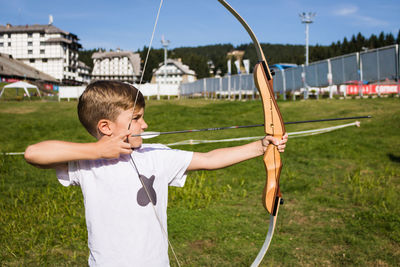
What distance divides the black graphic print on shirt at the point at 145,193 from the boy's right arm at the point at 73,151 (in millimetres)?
253

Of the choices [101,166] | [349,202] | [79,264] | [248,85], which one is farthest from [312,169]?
[248,85]

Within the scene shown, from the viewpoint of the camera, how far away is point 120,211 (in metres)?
1.74

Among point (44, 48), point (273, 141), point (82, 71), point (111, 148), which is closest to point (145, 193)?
point (111, 148)

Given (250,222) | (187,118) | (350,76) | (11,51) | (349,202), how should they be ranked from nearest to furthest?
(250,222) < (349,202) < (187,118) < (350,76) < (11,51)

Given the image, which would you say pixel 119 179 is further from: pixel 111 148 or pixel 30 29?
pixel 30 29

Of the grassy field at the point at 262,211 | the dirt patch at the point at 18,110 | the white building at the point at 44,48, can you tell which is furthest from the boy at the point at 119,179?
the white building at the point at 44,48

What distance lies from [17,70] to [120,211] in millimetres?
61124

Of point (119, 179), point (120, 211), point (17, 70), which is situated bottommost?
point (120, 211)

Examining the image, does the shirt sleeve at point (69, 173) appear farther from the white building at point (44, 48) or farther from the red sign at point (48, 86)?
the white building at point (44, 48)

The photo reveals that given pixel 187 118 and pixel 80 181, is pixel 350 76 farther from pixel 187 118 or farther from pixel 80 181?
pixel 80 181

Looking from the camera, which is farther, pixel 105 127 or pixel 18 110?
pixel 18 110

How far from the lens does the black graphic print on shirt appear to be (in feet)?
5.85

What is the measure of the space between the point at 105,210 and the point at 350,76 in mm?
16327

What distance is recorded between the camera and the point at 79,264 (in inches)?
131
